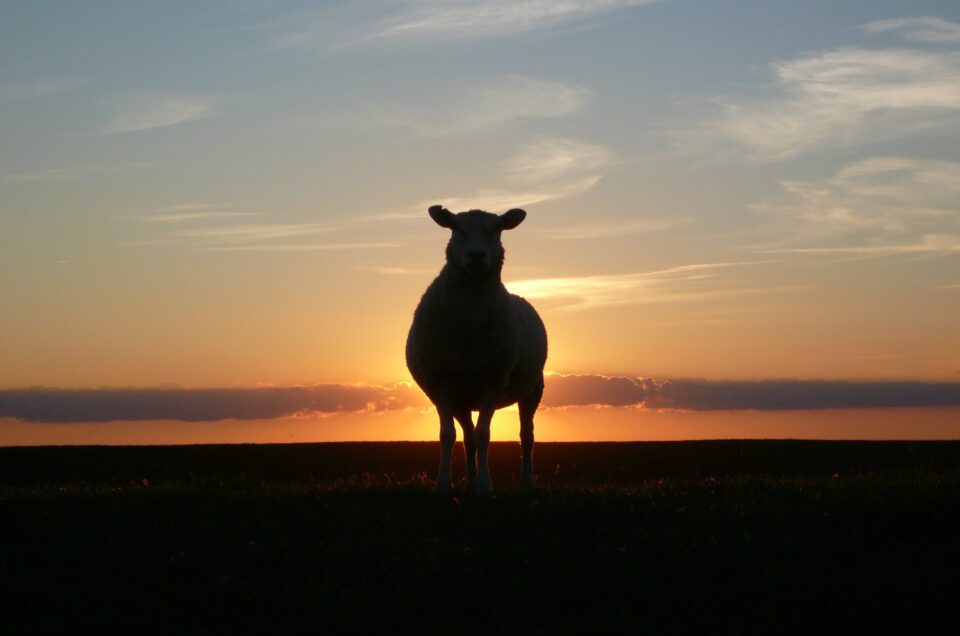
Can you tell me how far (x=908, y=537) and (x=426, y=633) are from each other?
5.15 meters

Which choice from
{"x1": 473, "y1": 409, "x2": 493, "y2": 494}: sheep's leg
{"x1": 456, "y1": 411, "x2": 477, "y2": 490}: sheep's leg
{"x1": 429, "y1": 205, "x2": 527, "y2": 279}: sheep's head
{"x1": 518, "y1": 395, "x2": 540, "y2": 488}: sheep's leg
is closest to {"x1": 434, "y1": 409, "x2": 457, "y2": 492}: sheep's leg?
{"x1": 473, "y1": 409, "x2": 493, "y2": 494}: sheep's leg

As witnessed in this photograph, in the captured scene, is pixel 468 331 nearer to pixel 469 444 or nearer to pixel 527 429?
pixel 469 444

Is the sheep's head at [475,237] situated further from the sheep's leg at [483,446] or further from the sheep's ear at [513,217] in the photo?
the sheep's leg at [483,446]

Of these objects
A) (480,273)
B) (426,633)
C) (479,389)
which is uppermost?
(480,273)

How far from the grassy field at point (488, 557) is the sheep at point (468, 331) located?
1.50m

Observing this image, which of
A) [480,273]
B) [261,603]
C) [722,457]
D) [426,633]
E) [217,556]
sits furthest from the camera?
[722,457]

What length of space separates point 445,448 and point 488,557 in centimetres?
482

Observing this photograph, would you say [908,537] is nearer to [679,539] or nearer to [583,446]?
[679,539]

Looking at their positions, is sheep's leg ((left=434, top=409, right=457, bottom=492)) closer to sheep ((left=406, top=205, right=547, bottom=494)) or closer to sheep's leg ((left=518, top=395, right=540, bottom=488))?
sheep ((left=406, top=205, right=547, bottom=494))

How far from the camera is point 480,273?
14688mm

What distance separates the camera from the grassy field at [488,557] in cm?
886

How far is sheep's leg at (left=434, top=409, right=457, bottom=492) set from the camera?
14.5 m

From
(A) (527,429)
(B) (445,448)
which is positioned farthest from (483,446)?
(A) (527,429)

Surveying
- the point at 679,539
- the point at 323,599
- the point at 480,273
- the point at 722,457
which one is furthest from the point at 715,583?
the point at 722,457
